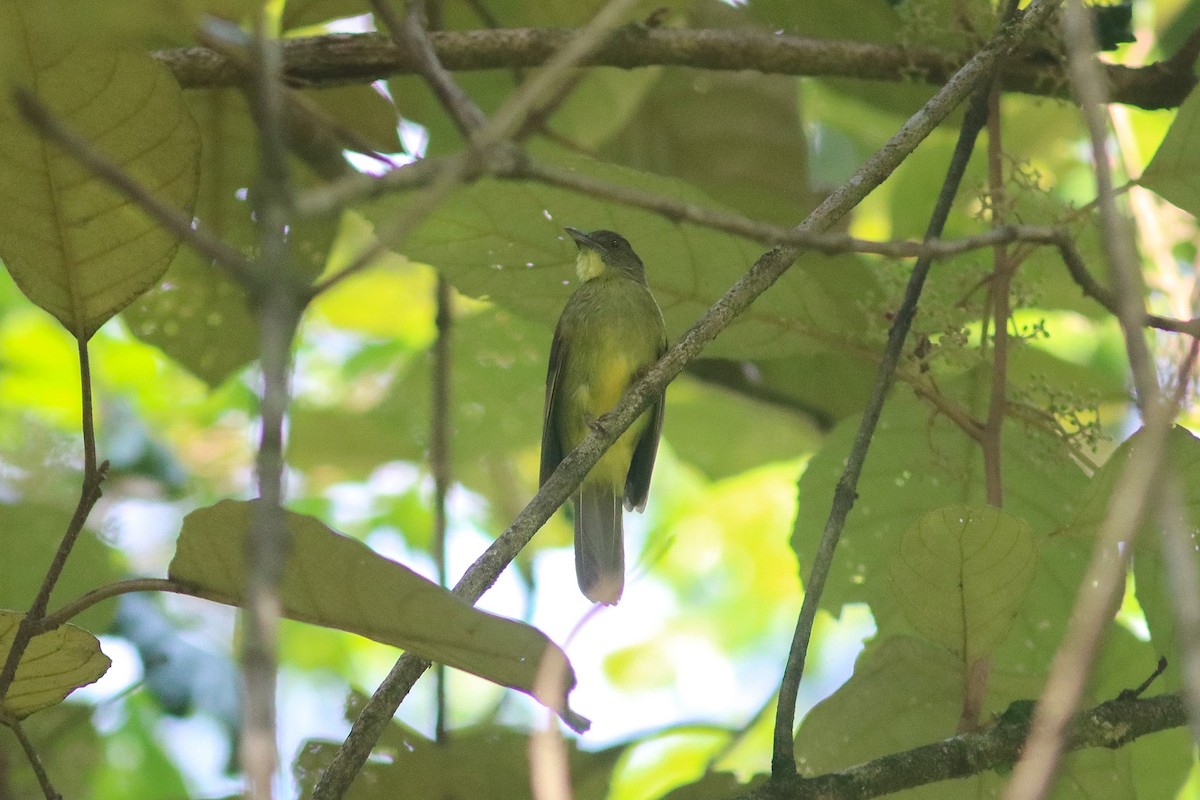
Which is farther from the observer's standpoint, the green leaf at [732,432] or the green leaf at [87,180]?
the green leaf at [732,432]

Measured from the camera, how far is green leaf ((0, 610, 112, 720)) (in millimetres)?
2033

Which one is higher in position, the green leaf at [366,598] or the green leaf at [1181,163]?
the green leaf at [1181,163]

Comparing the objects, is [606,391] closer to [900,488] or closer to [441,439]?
[441,439]

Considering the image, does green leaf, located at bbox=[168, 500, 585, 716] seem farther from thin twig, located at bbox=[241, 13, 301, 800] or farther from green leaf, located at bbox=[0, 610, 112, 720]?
thin twig, located at bbox=[241, 13, 301, 800]

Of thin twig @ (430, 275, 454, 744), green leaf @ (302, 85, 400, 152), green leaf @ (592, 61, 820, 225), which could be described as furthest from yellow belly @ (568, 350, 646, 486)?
green leaf @ (302, 85, 400, 152)

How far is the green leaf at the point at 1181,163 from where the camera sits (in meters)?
2.62

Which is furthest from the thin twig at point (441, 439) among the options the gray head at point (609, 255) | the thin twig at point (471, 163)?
the thin twig at point (471, 163)

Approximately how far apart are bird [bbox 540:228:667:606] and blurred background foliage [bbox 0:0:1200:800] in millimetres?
216

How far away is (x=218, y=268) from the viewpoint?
11.3 feet

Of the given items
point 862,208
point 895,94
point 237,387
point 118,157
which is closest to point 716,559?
point 862,208

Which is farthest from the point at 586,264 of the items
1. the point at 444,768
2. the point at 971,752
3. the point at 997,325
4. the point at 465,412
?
the point at 971,752

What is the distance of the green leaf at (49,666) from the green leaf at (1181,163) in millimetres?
2231

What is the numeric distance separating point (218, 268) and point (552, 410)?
1.33 metres

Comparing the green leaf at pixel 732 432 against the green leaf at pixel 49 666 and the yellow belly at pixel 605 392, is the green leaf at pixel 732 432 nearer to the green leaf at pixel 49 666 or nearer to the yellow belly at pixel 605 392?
the yellow belly at pixel 605 392
